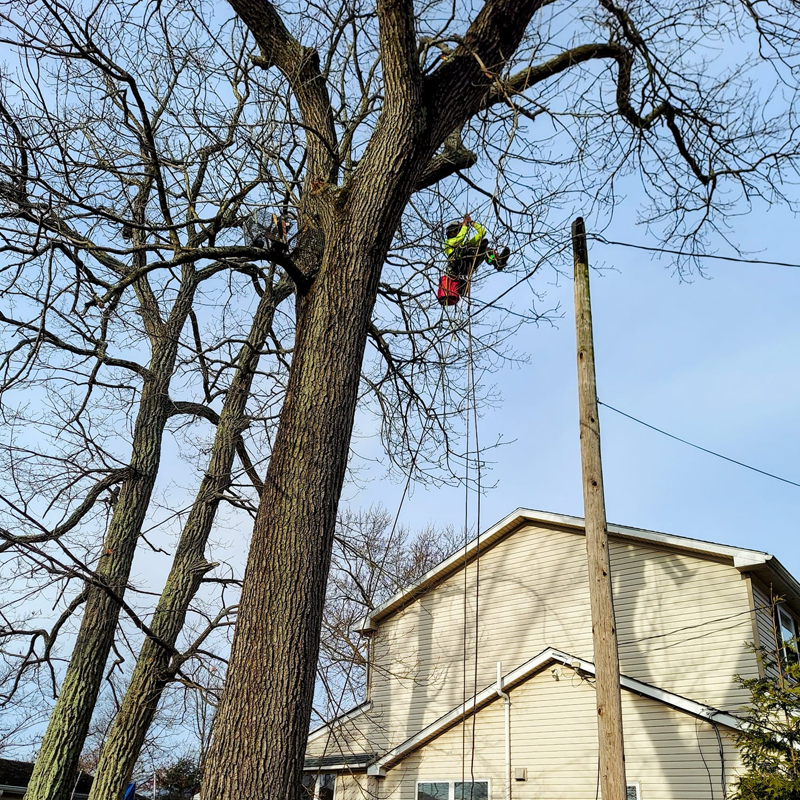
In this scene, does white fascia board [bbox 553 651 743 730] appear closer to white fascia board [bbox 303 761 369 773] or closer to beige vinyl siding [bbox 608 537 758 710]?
beige vinyl siding [bbox 608 537 758 710]

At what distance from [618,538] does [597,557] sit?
8253 mm

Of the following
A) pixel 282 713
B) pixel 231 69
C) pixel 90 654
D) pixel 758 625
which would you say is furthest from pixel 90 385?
pixel 758 625

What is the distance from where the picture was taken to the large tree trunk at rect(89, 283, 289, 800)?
788 cm

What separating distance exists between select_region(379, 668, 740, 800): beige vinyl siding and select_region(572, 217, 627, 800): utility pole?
545 centimetres

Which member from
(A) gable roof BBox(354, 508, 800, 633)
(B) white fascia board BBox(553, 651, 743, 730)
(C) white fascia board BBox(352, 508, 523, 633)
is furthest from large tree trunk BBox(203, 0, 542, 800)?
(C) white fascia board BBox(352, 508, 523, 633)

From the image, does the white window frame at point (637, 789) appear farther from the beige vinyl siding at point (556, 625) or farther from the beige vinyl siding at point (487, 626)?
the beige vinyl siding at point (487, 626)

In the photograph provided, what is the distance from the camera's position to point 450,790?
1298cm

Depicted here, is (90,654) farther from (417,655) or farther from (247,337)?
(417,655)

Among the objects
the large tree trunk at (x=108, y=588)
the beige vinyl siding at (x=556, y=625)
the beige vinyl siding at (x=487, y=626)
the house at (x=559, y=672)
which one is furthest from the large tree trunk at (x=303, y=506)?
the beige vinyl siding at (x=487, y=626)

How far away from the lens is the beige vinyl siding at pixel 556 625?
1248cm

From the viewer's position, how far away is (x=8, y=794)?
20266 mm

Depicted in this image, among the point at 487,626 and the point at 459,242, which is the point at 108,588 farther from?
the point at 487,626

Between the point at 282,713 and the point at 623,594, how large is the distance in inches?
442

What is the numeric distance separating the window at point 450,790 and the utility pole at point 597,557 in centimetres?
710
